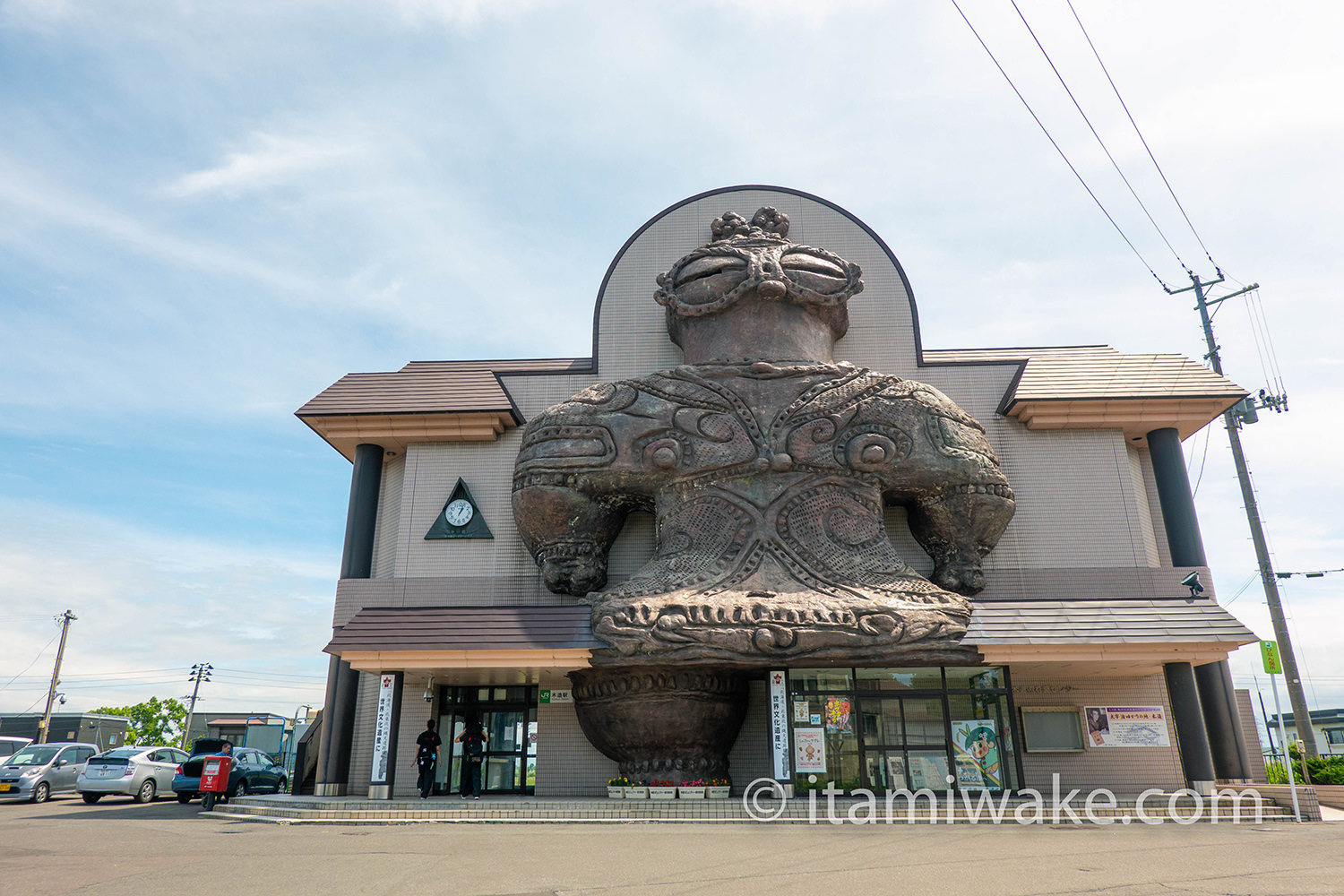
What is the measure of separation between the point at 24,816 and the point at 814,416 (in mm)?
13031

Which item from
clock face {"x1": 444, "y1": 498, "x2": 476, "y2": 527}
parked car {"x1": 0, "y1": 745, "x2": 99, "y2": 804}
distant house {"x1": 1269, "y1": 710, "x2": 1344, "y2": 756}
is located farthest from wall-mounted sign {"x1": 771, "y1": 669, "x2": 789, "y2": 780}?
distant house {"x1": 1269, "y1": 710, "x2": 1344, "y2": 756}

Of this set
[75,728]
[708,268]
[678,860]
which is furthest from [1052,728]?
[75,728]

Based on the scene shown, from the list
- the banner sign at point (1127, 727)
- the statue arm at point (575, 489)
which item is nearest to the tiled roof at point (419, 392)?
the statue arm at point (575, 489)

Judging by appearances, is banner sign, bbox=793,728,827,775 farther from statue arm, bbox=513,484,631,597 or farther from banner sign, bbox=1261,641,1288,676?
banner sign, bbox=1261,641,1288,676

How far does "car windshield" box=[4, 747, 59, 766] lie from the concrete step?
882 centimetres

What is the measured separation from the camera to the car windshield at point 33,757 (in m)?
16.9

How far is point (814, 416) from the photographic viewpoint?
44.8 feet

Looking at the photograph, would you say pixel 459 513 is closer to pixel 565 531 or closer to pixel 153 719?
pixel 565 531

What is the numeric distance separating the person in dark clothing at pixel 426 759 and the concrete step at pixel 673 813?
93cm

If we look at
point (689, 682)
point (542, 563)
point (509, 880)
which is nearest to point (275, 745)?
point (542, 563)

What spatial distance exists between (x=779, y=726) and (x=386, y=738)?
5.67 metres

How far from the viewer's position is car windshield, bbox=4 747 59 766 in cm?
1689

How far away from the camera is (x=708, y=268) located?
15.0 m

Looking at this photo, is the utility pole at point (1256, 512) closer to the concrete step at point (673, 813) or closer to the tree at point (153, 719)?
the concrete step at point (673, 813)
